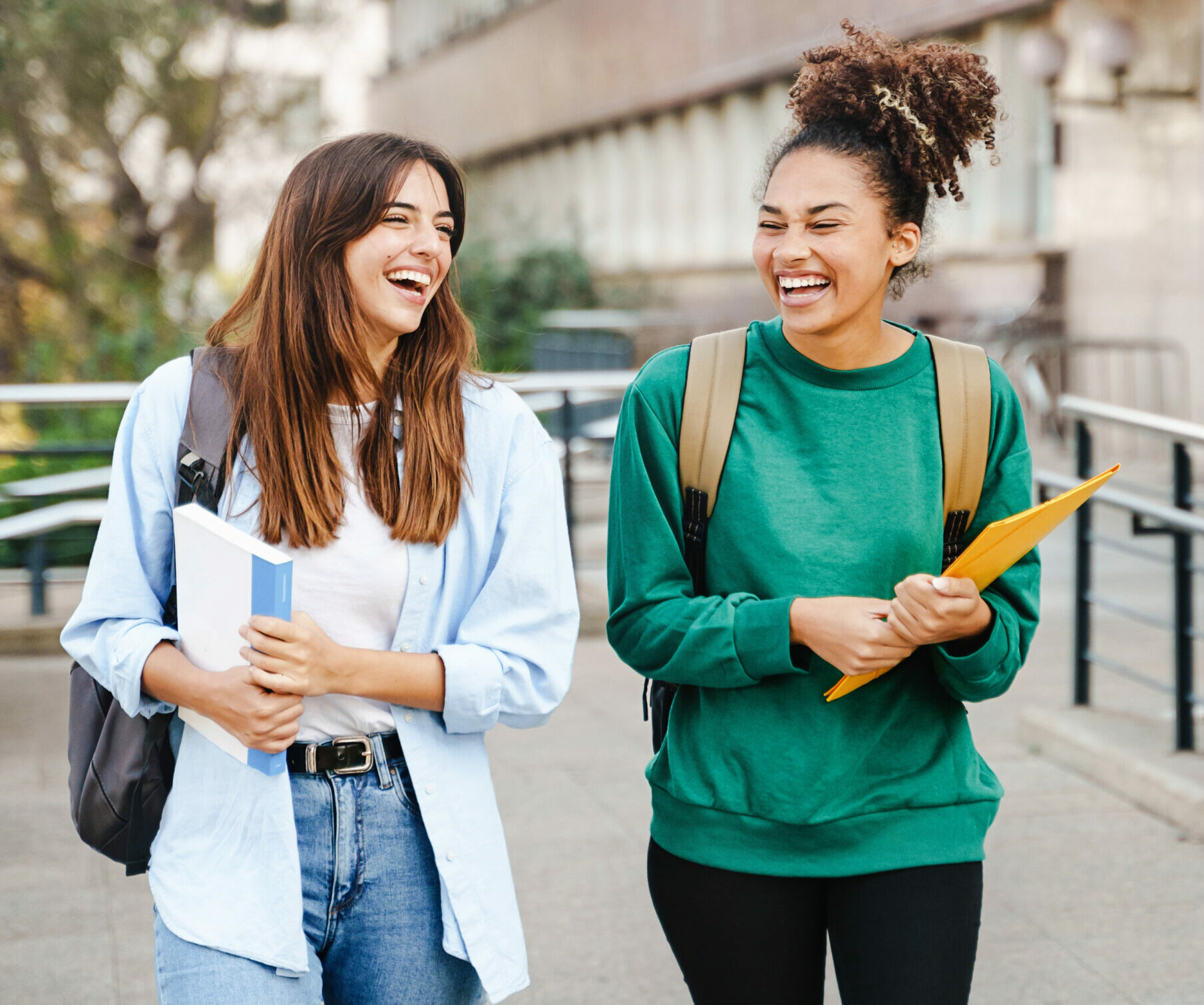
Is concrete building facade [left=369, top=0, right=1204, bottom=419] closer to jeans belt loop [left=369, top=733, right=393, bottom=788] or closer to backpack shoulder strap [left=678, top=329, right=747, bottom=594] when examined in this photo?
backpack shoulder strap [left=678, top=329, right=747, bottom=594]

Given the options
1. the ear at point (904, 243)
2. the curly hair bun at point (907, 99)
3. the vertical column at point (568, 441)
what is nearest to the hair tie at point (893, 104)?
the curly hair bun at point (907, 99)

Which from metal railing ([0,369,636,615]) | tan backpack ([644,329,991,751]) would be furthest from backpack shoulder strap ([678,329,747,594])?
metal railing ([0,369,636,615])

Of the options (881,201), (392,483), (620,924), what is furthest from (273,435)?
(620,924)

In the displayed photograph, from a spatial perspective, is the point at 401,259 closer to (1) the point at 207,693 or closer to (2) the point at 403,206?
(2) the point at 403,206

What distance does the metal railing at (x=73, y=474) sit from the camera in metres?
7.15

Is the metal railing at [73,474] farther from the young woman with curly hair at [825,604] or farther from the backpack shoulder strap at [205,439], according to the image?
the backpack shoulder strap at [205,439]

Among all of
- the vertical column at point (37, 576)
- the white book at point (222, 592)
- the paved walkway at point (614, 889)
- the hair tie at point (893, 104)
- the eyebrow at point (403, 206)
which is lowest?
the paved walkway at point (614, 889)

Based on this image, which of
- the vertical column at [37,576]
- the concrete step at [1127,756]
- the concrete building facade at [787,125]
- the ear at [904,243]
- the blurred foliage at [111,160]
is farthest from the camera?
the blurred foliage at [111,160]

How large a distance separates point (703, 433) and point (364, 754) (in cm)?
68

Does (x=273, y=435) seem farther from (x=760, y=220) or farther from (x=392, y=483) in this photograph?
(x=760, y=220)

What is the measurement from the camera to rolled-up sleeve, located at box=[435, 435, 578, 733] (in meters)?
2.14

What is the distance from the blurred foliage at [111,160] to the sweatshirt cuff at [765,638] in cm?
1499

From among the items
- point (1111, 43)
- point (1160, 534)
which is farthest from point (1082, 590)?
point (1111, 43)

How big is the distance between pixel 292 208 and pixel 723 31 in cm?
1852
